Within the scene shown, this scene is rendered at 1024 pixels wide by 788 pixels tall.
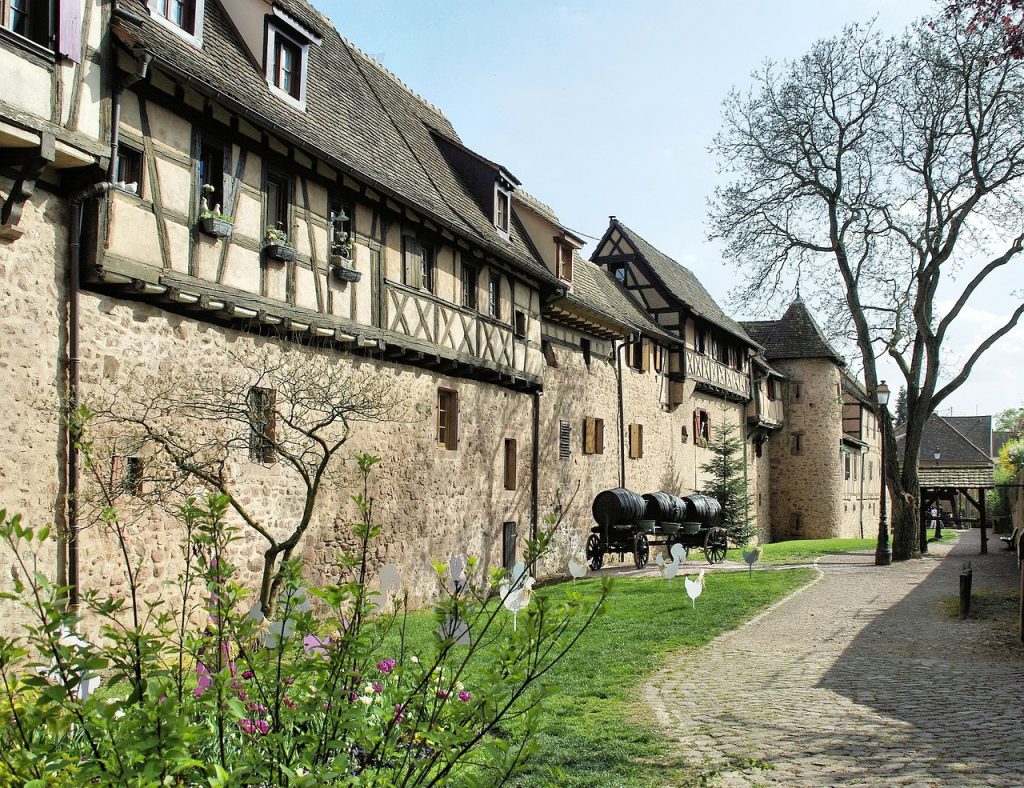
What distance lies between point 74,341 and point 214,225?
219 cm

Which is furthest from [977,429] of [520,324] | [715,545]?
[520,324]

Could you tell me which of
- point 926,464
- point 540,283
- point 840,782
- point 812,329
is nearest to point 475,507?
point 540,283

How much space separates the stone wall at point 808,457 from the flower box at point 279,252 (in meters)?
33.4

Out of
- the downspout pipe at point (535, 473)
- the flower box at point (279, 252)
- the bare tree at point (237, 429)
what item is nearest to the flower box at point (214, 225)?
the flower box at point (279, 252)

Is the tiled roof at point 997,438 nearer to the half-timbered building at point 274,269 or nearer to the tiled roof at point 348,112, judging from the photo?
the half-timbered building at point 274,269

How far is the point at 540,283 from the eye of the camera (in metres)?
19.8

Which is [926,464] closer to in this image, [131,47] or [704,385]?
[704,385]

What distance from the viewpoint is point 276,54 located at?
501 inches

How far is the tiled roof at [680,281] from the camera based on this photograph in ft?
101

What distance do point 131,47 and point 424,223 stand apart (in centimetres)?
623

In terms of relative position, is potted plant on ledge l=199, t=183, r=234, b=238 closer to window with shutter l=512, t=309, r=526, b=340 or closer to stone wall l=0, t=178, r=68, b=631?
stone wall l=0, t=178, r=68, b=631

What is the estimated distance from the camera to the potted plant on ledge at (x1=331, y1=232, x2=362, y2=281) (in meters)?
12.7

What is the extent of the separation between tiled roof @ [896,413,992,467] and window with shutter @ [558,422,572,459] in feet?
169

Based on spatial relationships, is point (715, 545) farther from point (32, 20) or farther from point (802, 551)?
point (32, 20)
